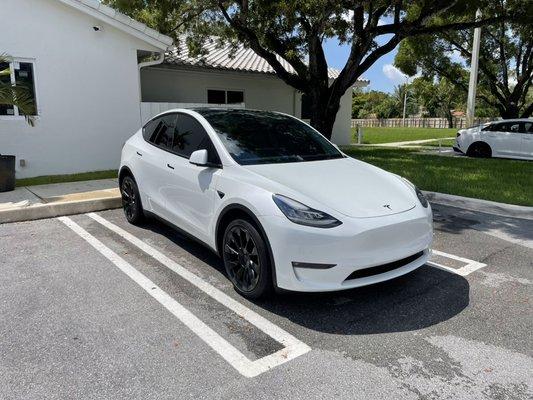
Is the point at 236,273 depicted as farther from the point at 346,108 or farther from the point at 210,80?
the point at 346,108

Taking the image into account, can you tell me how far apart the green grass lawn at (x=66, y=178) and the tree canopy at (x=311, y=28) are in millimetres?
4921

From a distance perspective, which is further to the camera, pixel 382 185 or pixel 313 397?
pixel 382 185

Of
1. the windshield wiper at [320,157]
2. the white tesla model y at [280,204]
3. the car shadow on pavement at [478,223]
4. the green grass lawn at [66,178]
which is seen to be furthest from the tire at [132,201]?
the car shadow on pavement at [478,223]

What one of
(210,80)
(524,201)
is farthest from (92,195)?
(210,80)

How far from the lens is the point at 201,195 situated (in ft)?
14.5

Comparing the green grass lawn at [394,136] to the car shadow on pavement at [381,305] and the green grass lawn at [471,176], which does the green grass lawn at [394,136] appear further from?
the car shadow on pavement at [381,305]

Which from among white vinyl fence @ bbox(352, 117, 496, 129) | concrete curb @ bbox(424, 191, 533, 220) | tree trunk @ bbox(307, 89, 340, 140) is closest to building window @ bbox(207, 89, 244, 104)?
tree trunk @ bbox(307, 89, 340, 140)

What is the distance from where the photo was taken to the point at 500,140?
1424cm

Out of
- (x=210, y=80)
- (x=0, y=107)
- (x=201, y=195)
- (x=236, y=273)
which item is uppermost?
(x=210, y=80)

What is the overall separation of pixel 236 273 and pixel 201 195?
2.84ft

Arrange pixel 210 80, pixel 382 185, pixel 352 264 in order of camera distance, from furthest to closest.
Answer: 1. pixel 210 80
2. pixel 382 185
3. pixel 352 264

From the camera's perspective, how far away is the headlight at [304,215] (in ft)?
11.3

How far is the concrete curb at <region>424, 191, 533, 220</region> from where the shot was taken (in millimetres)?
6875

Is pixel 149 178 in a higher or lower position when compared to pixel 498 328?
higher
